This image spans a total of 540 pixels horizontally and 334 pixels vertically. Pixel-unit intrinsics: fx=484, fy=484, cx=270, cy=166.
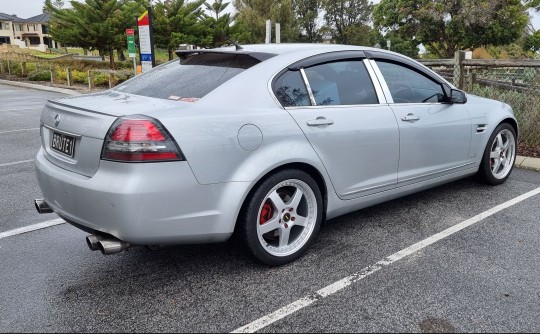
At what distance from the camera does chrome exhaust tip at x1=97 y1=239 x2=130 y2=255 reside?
2.84 metres

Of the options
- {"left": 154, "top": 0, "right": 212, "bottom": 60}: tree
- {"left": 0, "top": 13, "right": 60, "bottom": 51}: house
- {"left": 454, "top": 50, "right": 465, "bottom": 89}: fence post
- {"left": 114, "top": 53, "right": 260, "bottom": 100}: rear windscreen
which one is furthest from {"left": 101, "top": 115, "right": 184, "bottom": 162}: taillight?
{"left": 0, "top": 13, "right": 60, "bottom": 51}: house

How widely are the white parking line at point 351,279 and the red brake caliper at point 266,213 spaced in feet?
2.00

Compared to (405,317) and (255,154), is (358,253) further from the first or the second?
(255,154)

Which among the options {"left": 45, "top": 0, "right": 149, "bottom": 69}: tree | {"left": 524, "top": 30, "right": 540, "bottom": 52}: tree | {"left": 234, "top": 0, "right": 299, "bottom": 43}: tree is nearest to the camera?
{"left": 45, "top": 0, "right": 149, "bottom": 69}: tree

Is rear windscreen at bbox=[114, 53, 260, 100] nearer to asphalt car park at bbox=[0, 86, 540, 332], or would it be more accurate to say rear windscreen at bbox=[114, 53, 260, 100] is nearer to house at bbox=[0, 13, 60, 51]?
asphalt car park at bbox=[0, 86, 540, 332]

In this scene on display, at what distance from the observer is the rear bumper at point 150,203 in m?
2.75

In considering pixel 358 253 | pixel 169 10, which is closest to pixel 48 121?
pixel 358 253

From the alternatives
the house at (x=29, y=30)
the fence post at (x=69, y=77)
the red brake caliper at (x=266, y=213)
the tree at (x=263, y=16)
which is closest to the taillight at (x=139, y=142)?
the red brake caliper at (x=266, y=213)

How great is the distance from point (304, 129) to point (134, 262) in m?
1.57

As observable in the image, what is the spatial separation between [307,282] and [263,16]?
48.7 m

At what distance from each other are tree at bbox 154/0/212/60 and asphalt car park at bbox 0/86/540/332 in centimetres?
2902

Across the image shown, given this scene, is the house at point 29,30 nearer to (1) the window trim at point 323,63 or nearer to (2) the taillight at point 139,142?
(1) the window trim at point 323,63

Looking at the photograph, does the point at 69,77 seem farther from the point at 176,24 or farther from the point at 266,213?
the point at 266,213

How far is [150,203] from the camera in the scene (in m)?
2.77
